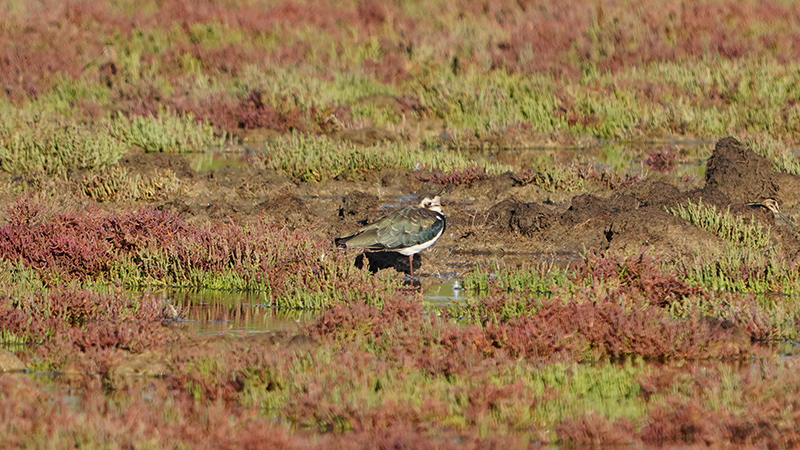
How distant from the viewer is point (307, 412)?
6766mm

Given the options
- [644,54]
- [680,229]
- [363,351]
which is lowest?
[644,54]

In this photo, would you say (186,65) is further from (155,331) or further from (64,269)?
(155,331)

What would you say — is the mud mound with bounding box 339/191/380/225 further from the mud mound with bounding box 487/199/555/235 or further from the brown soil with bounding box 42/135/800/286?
the mud mound with bounding box 487/199/555/235

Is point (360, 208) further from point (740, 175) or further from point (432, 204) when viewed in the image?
point (740, 175)

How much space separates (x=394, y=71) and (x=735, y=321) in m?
17.2

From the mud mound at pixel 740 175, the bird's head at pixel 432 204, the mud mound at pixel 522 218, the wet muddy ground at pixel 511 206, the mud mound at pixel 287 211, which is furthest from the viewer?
the mud mound at pixel 740 175

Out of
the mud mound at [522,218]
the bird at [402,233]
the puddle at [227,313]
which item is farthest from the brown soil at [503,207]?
the puddle at [227,313]

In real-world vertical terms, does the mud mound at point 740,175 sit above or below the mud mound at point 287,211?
below

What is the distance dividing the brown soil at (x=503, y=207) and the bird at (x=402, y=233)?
740 millimetres

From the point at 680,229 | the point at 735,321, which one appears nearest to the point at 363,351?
the point at 735,321

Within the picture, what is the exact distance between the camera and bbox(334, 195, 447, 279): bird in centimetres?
1105

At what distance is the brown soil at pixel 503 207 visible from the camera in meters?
12.4

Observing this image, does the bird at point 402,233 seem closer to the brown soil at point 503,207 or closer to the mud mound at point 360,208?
the brown soil at point 503,207

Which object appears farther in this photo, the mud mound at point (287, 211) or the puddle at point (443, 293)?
the mud mound at point (287, 211)
